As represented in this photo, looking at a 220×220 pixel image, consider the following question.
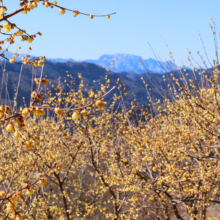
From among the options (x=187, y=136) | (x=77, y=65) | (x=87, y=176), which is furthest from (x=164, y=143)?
(x=77, y=65)

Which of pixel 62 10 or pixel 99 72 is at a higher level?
pixel 99 72

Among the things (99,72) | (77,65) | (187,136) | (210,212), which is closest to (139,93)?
(99,72)

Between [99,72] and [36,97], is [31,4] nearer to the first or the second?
[36,97]

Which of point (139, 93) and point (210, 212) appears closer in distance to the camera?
point (210, 212)

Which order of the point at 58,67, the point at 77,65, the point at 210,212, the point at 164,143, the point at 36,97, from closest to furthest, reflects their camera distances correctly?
the point at 36,97
the point at 164,143
the point at 210,212
the point at 58,67
the point at 77,65

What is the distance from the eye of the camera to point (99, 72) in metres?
107

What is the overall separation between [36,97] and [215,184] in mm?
7644

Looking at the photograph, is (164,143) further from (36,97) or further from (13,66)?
(13,66)


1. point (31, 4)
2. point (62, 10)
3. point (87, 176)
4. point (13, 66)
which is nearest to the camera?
point (31, 4)

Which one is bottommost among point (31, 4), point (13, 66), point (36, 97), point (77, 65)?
point (36, 97)

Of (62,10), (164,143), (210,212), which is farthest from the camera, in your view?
(210,212)

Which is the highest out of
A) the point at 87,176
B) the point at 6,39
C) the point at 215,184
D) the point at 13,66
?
the point at 13,66

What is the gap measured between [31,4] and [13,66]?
288 feet

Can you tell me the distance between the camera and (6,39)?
2.79 m
